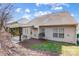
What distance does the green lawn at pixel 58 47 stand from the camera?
1850 mm

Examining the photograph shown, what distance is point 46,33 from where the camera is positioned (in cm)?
190

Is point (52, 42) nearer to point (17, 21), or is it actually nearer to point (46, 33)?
point (46, 33)

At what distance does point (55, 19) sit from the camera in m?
1.88

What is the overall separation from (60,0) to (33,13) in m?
0.26

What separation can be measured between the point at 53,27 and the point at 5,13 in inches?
17.5

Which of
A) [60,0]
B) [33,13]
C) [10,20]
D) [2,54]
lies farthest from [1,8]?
[60,0]

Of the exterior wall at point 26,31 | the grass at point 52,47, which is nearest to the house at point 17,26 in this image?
the exterior wall at point 26,31

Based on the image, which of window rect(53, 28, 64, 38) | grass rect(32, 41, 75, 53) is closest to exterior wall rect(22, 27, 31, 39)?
grass rect(32, 41, 75, 53)

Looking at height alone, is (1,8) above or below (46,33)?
above

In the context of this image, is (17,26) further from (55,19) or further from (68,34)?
(68,34)

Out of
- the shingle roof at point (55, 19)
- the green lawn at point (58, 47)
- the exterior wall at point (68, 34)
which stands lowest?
the green lawn at point (58, 47)

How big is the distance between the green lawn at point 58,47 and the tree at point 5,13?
1.10ft

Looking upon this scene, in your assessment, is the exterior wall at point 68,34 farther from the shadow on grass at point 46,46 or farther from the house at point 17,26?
the house at point 17,26

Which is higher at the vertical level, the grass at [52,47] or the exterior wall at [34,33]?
the exterior wall at [34,33]
